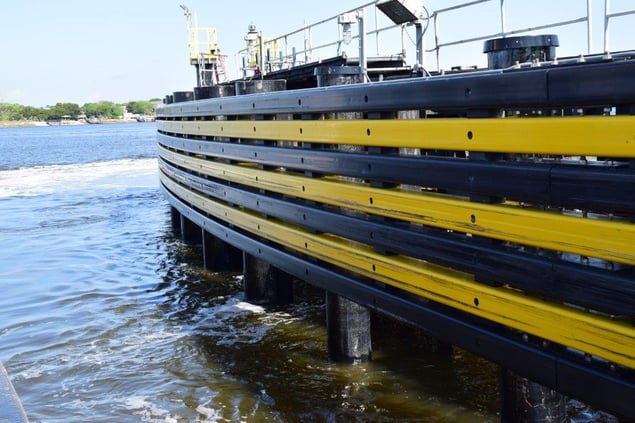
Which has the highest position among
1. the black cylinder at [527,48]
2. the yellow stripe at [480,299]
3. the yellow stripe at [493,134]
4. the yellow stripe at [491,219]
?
the black cylinder at [527,48]

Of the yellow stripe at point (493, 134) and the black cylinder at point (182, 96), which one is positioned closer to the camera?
the yellow stripe at point (493, 134)

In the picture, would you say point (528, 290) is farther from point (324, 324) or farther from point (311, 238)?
point (324, 324)

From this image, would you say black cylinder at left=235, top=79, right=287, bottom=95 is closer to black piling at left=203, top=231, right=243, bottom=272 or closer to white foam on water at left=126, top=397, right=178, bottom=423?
black piling at left=203, top=231, right=243, bottom=272

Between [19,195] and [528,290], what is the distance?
69.3ft

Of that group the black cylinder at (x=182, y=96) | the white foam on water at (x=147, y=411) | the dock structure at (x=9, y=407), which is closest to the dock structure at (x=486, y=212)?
the white foam on water at (x=147, y=411)

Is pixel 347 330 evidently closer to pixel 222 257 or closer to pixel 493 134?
pixel 493 134

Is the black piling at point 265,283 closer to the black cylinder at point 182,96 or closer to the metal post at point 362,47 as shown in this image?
the metal post at point 362,47

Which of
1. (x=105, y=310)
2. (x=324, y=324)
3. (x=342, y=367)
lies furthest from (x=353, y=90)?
(x=105, y=310)

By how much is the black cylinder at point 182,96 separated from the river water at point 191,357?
225 centimetres

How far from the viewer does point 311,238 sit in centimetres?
509

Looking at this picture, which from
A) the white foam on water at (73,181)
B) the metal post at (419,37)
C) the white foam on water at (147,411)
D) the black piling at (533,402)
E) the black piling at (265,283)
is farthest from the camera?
the white foam on water at (73,181)

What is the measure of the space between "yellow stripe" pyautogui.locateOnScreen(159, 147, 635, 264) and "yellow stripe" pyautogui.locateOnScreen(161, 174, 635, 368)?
0.85ft

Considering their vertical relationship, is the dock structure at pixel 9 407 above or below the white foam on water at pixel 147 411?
above

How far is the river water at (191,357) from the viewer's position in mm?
4910
